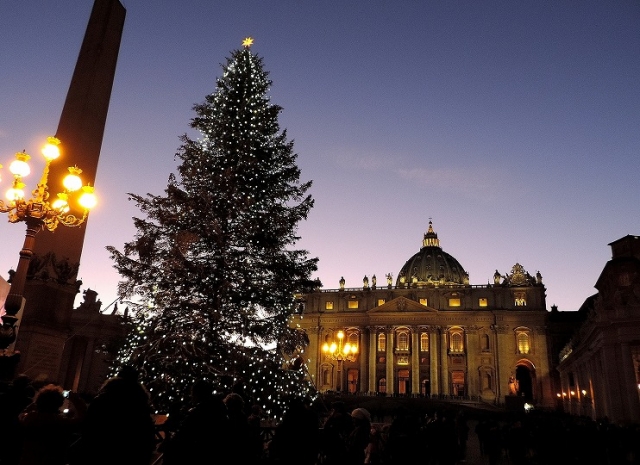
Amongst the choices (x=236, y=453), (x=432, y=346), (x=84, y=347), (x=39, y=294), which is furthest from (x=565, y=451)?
(x=432, y=346)

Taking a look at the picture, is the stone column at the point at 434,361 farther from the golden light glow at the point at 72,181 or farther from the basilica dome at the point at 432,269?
the golden light glow at the point at 72,181

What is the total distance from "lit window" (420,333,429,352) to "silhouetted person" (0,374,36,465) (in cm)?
7416

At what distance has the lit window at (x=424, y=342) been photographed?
246 ft

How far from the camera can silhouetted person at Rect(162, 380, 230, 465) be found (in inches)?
176

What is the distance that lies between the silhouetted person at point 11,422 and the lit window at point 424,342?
74.2 metres

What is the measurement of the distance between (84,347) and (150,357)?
4104 cm

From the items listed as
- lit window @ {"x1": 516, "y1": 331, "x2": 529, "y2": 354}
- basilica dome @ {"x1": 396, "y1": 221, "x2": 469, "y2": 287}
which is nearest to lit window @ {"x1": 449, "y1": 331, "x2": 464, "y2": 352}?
lit window @ {"x1": 516, "y1": 331, "x2": 529, "y2": 354}

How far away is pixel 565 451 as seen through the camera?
14.0 meters

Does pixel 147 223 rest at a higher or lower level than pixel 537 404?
higher

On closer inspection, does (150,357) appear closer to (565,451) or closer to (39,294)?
(39,294)

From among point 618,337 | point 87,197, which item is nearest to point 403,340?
point 618,337

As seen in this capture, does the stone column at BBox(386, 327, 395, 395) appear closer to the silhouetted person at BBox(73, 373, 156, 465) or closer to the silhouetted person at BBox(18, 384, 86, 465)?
the silhouetted person at BBox(18, 384, 86, 465)

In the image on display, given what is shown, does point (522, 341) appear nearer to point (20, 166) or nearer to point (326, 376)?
point (326, 376)

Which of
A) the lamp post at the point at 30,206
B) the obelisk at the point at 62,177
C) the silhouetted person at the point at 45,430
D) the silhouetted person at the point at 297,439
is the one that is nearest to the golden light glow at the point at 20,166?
the lamp post at the point at 30,206
